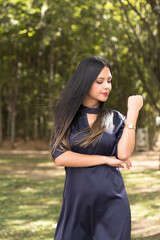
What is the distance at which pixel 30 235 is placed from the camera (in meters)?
7.64

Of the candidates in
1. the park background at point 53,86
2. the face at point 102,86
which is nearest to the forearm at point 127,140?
the face at point 102,86

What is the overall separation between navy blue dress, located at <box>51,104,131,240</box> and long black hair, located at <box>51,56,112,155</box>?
0.15 ft

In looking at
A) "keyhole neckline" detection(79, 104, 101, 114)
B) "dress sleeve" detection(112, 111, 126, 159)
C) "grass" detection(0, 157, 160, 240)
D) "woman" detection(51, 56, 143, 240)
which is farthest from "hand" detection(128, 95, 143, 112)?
"grass" detection(0, 157, 160, 240)

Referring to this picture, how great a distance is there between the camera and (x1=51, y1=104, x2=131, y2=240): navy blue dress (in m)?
3.13

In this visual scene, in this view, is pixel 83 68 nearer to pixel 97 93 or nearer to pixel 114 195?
pixel 97 93

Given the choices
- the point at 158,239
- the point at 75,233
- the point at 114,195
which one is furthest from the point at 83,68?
the point at 158,239

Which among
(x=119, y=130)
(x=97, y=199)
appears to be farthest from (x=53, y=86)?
(x=97, y=199)

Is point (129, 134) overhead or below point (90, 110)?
below

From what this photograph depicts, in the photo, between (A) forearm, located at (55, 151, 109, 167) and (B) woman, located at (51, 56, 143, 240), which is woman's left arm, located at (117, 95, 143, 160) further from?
(A) forearm, located at (55, 151, 109, 167)

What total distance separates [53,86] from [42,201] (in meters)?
7.61

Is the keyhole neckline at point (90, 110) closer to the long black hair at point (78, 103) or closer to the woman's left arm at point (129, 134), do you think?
the long black hair at point (78, 103)

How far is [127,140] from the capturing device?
10.2ft

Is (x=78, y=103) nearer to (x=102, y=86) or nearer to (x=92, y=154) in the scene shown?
(x=102, y=86)

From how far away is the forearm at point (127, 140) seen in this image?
3.10 m
